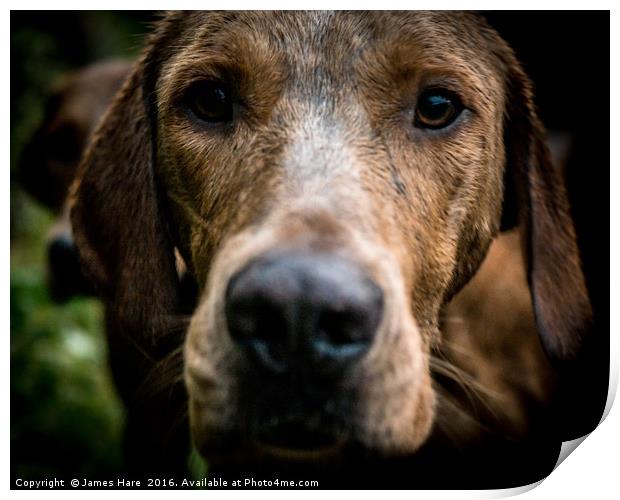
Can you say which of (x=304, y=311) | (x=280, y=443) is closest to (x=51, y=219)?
(x=280, y=443)

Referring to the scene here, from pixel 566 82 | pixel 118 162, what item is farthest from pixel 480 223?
pixel 118 162

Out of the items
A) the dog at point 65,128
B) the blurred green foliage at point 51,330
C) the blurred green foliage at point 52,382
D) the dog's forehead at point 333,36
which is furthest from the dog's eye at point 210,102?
the dog at point 65,128

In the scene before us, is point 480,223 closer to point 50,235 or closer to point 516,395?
point 516,395

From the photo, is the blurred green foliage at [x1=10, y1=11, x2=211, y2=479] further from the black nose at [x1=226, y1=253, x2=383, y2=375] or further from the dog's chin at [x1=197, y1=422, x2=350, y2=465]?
the black nose at [x1=226, y1=253, x2=383, y2=375]

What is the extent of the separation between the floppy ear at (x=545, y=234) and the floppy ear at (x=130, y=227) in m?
1.50

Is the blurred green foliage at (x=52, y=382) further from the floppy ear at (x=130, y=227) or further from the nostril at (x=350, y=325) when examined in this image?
the nostril at (x=350, y=325)

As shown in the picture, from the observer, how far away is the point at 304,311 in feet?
6.55

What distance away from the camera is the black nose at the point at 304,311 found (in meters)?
1.99

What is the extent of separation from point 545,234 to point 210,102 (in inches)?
60.5

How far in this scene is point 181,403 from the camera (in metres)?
3.81

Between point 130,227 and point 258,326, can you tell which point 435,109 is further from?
point 130,227

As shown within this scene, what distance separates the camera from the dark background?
318cm

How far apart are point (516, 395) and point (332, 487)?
1186 mm

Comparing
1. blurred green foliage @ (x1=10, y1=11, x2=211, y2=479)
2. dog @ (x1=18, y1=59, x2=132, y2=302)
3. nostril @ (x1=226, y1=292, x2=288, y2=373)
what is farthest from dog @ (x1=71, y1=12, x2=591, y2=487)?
dog @ (x1=18, y1=59, x2=132, y2=302)
